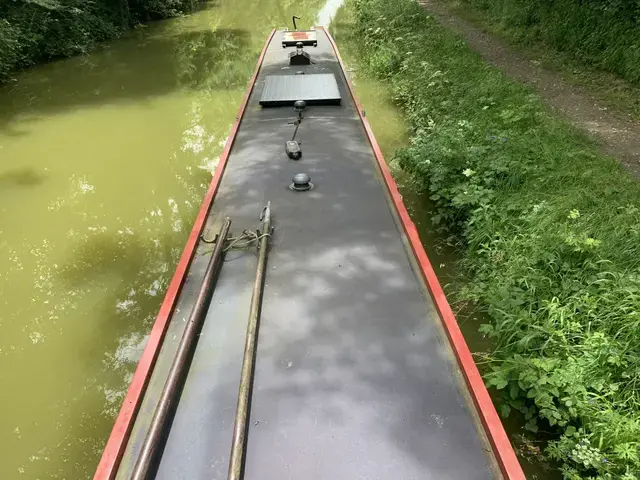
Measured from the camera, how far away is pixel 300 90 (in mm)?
6059


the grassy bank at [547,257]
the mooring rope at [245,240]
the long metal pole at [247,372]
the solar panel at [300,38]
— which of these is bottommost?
the grassy bank at [547,257]

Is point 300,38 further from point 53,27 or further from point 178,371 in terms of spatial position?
point 178,371

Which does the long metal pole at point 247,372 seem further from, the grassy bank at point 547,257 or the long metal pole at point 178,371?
the grassy bank at point 547,257

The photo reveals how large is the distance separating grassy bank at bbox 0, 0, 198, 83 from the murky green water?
546 mm

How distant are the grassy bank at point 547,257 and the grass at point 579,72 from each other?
1242 millimetres

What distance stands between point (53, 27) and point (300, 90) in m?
9.35

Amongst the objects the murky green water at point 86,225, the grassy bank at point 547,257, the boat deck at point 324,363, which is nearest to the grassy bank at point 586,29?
the grassy bank at point 547,257

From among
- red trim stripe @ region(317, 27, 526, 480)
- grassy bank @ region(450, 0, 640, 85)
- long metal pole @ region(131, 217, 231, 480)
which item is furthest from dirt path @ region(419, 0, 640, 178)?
long metal pole @ region(131, 217, 231, 480)

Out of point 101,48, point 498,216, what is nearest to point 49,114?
point 101,48

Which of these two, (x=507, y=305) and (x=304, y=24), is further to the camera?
(x=304, y=24)

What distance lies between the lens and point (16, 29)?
10312 millimetres

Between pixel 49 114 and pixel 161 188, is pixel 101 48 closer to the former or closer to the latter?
pixel 49 114

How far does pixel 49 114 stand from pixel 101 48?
5470mm

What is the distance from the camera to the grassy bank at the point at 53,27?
10117mm
